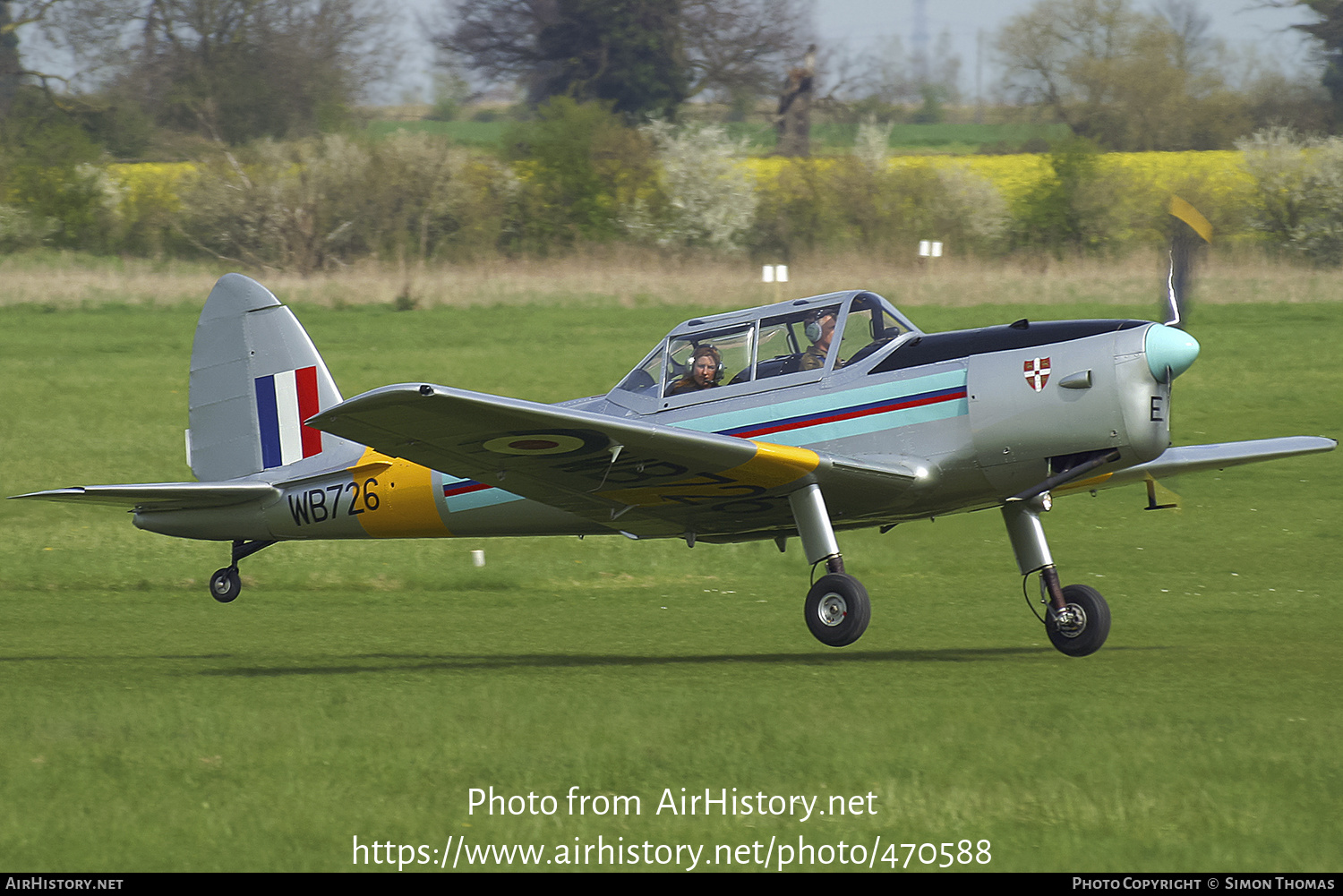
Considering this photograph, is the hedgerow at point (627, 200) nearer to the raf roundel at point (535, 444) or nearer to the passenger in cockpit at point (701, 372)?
the passenger in cockpit at point (701, 372)

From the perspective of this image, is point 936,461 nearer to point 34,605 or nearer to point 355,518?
point 355,518

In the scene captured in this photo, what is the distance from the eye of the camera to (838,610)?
9594 mm

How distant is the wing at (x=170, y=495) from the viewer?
1021 cm

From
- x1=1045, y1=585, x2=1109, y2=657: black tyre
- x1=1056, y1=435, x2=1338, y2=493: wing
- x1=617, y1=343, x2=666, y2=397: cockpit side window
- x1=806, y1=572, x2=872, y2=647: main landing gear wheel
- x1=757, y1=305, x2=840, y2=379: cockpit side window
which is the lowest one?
x1=1045, y1=585, x2=1109, y2=657: black tyre

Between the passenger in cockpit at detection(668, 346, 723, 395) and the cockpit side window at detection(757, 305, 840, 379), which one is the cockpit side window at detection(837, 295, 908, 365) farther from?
the passenger in cockpit at detection(668, 346, 723, 395)

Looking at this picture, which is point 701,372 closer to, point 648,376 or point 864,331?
point 648,376

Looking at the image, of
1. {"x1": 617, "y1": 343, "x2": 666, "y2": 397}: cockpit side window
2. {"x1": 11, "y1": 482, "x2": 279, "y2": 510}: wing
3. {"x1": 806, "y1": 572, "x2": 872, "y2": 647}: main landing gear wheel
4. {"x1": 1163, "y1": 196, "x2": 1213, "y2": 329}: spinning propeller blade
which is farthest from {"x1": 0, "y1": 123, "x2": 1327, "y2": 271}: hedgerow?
{"x1": 806, "y1": 572, "x2": 872, "y2": 647}: main landing gear wheel

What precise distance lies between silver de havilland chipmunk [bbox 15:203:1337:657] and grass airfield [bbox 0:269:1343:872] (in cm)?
87

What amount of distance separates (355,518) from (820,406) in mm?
3648

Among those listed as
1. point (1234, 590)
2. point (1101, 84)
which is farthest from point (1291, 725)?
point (1101, 84)

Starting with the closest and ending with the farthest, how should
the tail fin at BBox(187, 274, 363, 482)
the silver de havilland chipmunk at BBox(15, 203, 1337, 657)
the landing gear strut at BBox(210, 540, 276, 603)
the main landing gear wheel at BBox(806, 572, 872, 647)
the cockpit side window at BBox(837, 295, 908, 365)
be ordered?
the silver de havilland chipmunk at BBox(15, 203, 1337, 657) < the main landing gear wheel at BBox(806, 572, 872, 647) < the cockpit side window at BBox(837, 295, 908, 365) < the landing gear strut at BBox(210, 540, 276, 603) < the tail fin at BBox(187, 274, 363, 482)

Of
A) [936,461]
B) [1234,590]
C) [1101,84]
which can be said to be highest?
[1101,84]

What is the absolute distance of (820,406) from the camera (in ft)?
33.1

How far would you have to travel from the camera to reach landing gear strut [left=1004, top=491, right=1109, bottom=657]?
10195 mm
